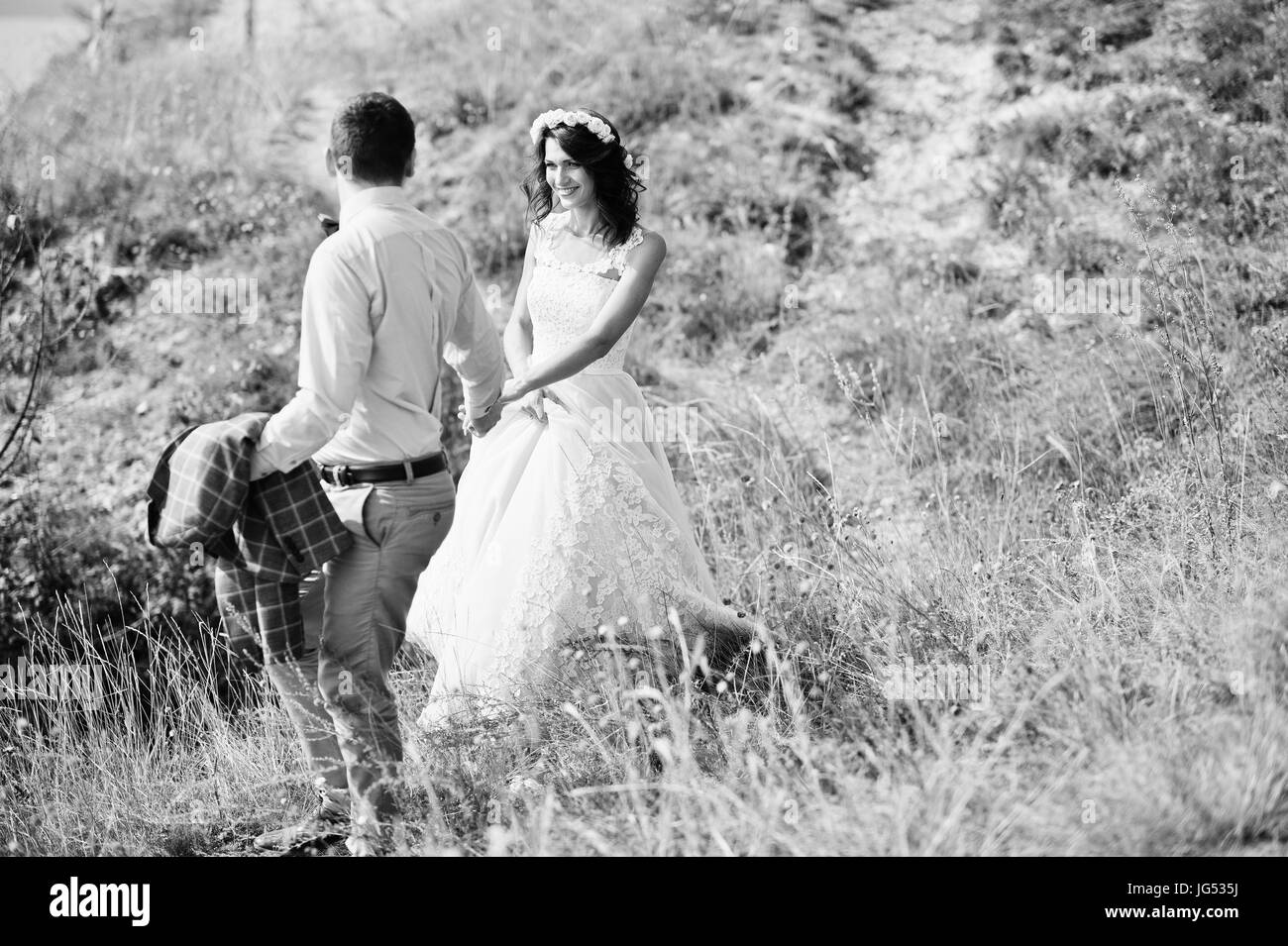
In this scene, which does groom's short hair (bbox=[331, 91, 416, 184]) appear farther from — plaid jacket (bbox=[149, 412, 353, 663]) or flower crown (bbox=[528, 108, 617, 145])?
flower crown (bbox=[528, 108, 617, 145])

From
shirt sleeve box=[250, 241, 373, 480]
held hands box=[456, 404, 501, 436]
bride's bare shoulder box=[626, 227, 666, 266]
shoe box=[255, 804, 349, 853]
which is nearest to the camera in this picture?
shirt sleeve box=[250, 241, 373, 480]

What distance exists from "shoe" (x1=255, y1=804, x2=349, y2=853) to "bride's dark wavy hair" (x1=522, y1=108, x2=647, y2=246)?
7.50ft

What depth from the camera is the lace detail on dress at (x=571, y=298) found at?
4309mm

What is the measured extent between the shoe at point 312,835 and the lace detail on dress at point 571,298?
1.83 meters

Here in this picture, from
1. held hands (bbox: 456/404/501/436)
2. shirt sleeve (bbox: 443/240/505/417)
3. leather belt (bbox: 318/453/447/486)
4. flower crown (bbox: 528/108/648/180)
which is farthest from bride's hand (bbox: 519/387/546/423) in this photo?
leather belt (bbox: 318/453/447/486)

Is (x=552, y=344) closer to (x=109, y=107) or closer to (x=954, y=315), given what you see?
(x=954, y=315)

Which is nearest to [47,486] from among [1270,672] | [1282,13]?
[1270,672]

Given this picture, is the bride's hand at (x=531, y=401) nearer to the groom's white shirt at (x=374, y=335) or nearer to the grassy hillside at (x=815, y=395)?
the groom's white shirt at (x=374, y=335)

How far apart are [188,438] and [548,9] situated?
792 cm

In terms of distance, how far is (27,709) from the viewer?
17.4ft

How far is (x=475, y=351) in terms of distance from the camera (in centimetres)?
343

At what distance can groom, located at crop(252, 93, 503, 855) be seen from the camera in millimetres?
2986

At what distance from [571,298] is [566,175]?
0.45 meters

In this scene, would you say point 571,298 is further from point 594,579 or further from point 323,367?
point 323,367
